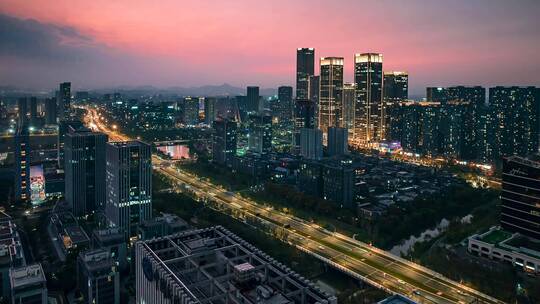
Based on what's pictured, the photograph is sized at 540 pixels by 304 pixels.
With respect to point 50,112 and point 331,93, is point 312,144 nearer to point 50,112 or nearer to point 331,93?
point 331,93

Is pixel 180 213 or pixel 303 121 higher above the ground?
pixel 303 121

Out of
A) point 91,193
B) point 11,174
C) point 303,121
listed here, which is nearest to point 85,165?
point 91,193

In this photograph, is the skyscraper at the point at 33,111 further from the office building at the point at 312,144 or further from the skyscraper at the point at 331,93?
the skyscraper at the point at 331,93

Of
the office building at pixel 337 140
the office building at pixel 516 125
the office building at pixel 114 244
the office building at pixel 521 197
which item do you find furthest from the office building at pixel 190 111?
the office building at pixel 521 197

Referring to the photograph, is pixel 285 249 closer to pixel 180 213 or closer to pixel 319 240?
pixel 319 240

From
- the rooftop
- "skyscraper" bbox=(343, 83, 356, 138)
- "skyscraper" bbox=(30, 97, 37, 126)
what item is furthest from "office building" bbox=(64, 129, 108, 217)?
"skyscraper" bbox=(343, 83, 356, 138)

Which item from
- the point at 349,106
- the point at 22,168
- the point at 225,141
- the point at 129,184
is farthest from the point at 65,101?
the point at 129,184

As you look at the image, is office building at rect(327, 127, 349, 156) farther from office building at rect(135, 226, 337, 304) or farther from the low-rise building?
office building at rect(135, 226, 337, 304)
